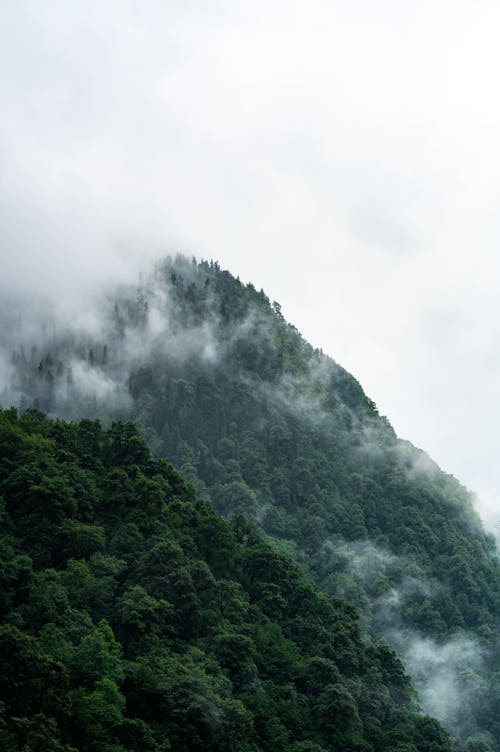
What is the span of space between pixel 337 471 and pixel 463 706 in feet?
94.4

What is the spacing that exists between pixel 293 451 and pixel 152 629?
60164 mm

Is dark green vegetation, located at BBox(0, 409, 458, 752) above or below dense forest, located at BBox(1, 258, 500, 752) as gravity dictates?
below

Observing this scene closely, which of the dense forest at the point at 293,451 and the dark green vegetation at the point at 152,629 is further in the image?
the dense forest at the point at 293,451

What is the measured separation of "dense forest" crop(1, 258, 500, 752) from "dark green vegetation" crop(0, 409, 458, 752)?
27706 millimetres

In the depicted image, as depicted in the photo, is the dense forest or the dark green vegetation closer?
the dark green vegetation

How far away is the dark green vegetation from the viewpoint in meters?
43.9

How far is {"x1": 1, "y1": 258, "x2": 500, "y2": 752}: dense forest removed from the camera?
322 feet

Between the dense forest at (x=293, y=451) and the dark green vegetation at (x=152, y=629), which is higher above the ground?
the dense forest at (x=293, y=451)

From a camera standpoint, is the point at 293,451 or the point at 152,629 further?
the point at 293,451

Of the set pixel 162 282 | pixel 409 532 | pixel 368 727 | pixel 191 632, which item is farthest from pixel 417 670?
pixel 162 282

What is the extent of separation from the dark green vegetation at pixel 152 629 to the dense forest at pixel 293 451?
27706mm

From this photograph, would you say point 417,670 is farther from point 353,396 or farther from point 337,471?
point 353,396

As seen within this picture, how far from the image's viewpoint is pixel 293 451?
113 meters

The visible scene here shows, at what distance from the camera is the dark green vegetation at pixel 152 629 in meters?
43.9
